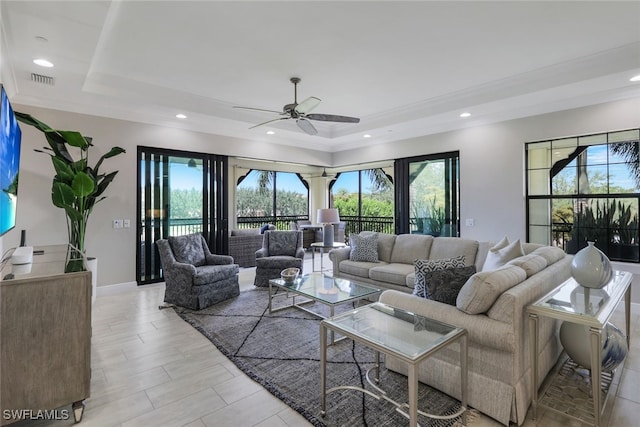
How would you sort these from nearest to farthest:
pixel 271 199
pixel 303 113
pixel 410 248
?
1. pixel 303 113
2. pixel 410 248
3. pixel 271 199

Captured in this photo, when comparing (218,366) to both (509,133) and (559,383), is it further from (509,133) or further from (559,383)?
(509,133)

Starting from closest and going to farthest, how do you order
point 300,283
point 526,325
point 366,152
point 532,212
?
point 526,325 → point 300,283 → point 532,212 → point 366,152

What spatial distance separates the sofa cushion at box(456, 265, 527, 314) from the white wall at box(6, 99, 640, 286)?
3223 millimetres

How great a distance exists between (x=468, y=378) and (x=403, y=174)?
183 inches

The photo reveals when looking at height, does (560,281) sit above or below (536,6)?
below

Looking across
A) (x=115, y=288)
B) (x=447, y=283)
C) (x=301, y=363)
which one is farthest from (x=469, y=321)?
(x=115, y=288)

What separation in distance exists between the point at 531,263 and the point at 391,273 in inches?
71.8

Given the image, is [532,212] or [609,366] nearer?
[609,366]

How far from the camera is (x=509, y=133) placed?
4723mm

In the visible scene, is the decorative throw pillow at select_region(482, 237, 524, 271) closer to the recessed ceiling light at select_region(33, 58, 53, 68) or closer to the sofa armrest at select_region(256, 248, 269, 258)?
the sofa armrest at select_region(256, 248, 269, 258)

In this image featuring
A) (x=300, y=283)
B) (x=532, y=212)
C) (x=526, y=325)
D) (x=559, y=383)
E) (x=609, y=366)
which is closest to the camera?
(x=526, y=325)

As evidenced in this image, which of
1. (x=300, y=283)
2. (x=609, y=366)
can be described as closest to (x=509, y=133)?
(x=609, y=366)

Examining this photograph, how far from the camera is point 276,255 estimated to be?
5297 millimetres

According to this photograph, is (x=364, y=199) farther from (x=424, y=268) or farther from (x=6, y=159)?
(x=6, y=159)
